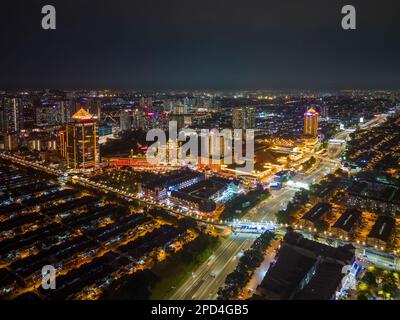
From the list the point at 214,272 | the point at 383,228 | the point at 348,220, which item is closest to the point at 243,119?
the point at 348,220

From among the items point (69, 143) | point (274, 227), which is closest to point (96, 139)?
point (69, 143)

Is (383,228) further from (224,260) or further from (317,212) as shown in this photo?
(224,260)

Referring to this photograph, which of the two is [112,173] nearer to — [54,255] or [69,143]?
[69,143]

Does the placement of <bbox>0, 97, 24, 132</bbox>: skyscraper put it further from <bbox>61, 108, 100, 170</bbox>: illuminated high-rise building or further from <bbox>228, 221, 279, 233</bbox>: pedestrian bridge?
<bbox>228, 221, 279, 233</bbox>: pedestrian bridge

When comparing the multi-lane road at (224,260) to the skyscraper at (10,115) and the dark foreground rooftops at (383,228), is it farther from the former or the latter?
the skyscraper at (10,115)

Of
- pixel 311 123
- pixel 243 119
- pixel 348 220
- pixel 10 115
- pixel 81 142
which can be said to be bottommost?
pixel 348 220

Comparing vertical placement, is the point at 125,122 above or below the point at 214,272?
above
